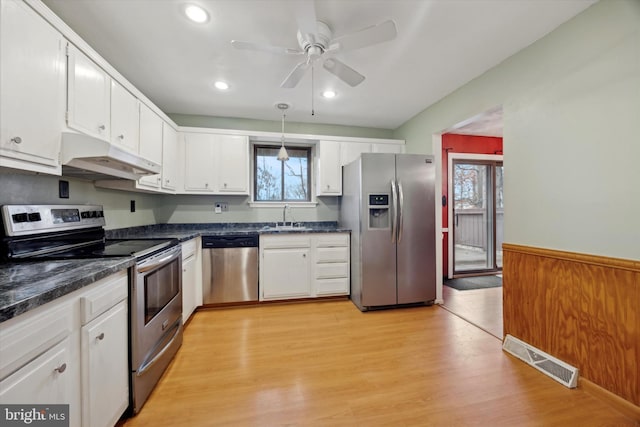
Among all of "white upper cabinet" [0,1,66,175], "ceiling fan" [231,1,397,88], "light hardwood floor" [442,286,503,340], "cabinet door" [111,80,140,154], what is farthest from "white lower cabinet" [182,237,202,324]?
"light hardwood floor" [442,286,503,340]

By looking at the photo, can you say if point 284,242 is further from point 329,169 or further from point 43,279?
point 43,279

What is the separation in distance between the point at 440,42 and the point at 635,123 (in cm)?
131

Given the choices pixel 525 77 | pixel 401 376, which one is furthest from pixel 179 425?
pixel 525 77

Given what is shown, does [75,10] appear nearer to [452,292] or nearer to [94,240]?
[94,240]

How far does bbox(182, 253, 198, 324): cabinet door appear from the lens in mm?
2478

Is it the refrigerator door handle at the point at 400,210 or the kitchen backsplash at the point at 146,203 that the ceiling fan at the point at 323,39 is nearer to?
the refrigerator door handle at the point at 400,210

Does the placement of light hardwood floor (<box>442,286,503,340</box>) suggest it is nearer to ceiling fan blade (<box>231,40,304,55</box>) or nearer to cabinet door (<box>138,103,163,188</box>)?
ceiling fan blade (<box>231,40,304,55</box>)

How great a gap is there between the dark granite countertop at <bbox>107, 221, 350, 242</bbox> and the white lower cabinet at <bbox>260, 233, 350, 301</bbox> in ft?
0.29

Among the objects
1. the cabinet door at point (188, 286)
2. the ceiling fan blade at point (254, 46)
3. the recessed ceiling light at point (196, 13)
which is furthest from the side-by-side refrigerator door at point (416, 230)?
the cabinet door at point (188, 286)

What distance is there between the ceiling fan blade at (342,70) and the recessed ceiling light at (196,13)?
847mm

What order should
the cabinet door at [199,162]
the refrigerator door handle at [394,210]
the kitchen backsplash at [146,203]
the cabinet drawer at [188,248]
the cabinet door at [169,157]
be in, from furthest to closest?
the cabinet door at [199,162] < the refrigerator door handle at [394,210] < the cabinet door at [169,157] < the cabinet drawer at [188,248] < the kitchen backsplash at [146,203]

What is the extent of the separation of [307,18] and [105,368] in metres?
2.12

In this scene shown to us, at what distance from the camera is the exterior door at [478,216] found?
4465 mm

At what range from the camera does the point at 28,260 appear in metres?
1.37
